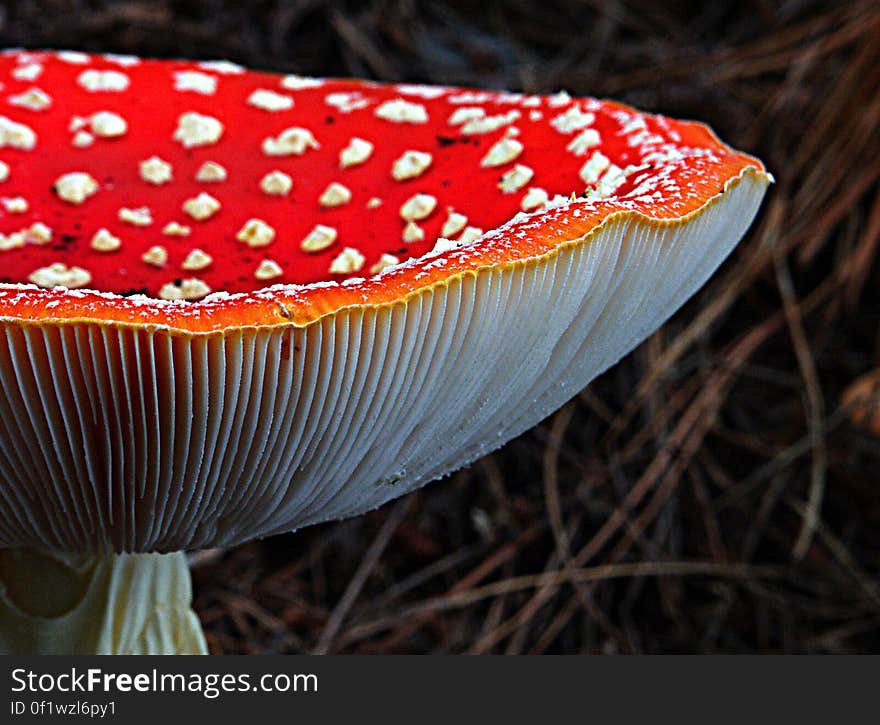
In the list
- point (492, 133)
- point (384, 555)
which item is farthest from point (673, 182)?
point (384, 555)

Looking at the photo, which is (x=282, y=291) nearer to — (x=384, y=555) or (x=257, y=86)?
(x=257, y=86)

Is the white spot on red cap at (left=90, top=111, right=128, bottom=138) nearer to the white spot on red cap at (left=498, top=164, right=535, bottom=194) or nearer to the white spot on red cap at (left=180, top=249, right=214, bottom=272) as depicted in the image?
the white spot on red cap at (left=180, top=249, right=214, bottom=272)

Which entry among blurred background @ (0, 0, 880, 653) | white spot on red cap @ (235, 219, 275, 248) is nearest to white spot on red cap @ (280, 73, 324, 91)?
white spot on red cap @ (235, 219, 275, 248)

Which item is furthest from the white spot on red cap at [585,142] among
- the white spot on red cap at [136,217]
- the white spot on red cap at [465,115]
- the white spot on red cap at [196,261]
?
the white spot on red cap at [136,217]

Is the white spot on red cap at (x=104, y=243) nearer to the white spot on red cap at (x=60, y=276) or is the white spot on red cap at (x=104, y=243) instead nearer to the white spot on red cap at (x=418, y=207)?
the white spot on red cap at (x=60, y=276)

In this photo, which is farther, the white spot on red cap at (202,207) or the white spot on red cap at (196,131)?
the white spot on red cap at (196,131)

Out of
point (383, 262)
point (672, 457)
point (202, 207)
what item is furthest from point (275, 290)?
point (672, 457)
